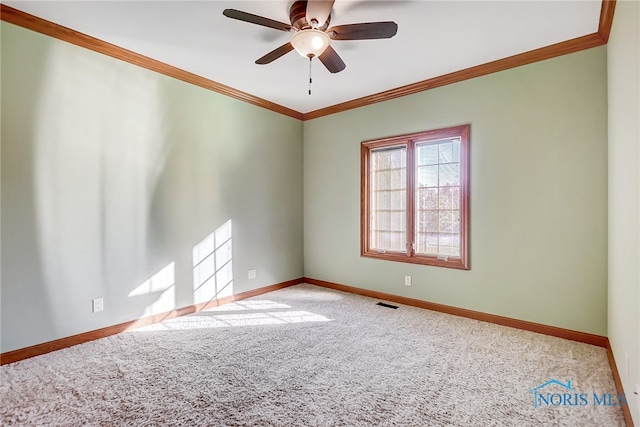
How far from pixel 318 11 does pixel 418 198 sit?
2.48m

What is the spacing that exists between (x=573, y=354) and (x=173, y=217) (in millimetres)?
3998

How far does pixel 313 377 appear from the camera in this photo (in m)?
2.22

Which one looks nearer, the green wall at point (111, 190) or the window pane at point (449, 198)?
the green wall at point (111, 190)

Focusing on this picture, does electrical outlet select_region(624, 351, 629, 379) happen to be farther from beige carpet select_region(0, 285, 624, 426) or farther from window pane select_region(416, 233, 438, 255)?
window pane select_region(416, 233, 438, 255)

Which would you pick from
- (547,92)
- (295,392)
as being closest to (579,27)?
(547,92)

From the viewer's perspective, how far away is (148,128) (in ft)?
10.6

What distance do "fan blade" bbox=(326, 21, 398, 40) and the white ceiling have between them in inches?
8.9

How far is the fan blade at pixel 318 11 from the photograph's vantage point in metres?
1.97

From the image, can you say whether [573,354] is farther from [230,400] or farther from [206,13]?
[206,13]

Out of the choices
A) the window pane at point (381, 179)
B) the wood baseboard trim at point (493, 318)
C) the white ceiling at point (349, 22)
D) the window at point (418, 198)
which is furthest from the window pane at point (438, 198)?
the white ceiling at point (349, 22)

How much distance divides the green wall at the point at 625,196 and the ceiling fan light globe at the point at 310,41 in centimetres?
177

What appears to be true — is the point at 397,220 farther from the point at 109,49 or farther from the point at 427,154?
the point at 109,49

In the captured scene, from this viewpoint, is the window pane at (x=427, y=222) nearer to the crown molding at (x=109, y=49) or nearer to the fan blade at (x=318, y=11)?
the fan blade at (x=318, y=11)

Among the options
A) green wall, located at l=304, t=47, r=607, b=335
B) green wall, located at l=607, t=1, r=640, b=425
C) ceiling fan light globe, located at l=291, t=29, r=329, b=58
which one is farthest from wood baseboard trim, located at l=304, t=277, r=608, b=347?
ceiling fan light globe, located at l=291, t=29, r=329, b=58
